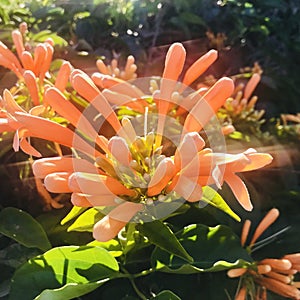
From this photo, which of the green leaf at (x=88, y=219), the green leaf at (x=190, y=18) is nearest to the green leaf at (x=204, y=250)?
the green leaf at (x=88, y=219)

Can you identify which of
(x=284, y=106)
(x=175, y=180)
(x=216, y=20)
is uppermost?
(x=175, y=180)

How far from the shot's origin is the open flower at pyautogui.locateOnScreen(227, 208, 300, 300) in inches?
38.5

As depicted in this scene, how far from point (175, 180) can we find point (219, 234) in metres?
0.22

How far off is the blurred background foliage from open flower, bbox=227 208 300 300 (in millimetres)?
777

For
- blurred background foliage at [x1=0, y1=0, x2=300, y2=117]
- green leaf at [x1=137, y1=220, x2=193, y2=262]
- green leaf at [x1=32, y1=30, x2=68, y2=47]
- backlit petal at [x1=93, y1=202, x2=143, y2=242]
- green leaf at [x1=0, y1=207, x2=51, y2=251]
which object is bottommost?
blurred background foliage at [x1=0, y1=0, x2=300, y2=117]

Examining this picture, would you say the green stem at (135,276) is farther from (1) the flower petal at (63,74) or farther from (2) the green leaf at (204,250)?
(1) the flower petal at (63,74)

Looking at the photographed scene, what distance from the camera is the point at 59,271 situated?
0.88 meters

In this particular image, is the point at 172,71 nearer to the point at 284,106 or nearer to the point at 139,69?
the point at 139,69

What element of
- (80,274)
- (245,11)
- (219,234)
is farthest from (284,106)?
(80,274)

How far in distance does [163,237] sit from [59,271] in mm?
160

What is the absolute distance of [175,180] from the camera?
785 millimetres

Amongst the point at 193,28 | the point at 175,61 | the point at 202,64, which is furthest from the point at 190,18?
the point at 175,61

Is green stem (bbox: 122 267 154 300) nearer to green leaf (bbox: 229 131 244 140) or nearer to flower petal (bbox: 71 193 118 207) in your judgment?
flower petal (bbox: 71 193 118 207)

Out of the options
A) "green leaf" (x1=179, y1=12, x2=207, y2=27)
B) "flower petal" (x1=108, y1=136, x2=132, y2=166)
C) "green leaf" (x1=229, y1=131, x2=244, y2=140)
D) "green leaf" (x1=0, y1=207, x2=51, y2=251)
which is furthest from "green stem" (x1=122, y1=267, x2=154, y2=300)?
"green leaf" (x1=179, y1=12, x2=207, y2=27)
